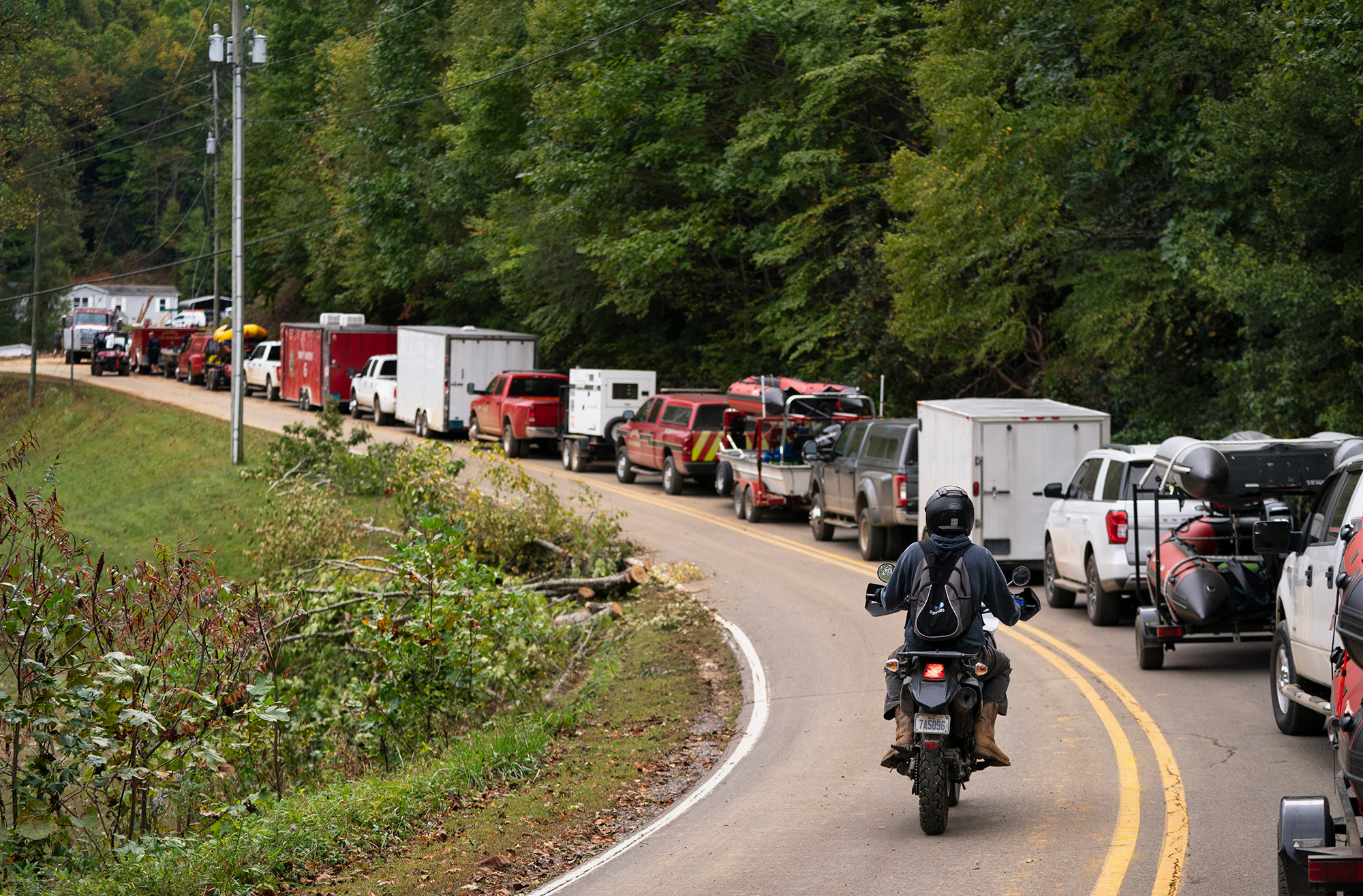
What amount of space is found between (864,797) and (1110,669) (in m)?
4.89

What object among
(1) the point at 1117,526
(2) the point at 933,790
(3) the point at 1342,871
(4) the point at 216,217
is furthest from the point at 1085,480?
(4) the point at 216,217

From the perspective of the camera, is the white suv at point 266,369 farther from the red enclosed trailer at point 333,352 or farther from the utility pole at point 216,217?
the red enclosed trailer at point 333,352

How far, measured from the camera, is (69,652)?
358 inches

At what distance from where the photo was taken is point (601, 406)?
32.0 meters

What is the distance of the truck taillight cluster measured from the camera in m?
19.5

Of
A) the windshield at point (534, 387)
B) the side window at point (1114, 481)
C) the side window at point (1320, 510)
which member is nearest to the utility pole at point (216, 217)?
the windshield at point (534, 387)

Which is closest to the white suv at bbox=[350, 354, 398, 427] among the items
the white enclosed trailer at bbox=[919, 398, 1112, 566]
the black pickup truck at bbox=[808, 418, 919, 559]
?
the black pickup truck at bbox=[808, 418, 919, 559]

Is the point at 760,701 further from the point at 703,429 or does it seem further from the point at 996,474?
the point at 703,429

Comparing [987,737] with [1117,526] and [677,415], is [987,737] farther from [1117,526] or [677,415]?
[677,415]

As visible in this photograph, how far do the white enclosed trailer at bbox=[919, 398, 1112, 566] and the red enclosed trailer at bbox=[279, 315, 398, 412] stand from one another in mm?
31142

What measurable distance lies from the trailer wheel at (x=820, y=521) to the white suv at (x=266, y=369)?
34307mm

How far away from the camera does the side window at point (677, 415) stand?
27719 millimetres

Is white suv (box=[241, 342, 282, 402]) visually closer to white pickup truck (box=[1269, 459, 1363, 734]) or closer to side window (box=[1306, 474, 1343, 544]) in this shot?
white pickup truck (box=[1269, 459, 1363, 734])

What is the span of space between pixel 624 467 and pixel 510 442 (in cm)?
541
